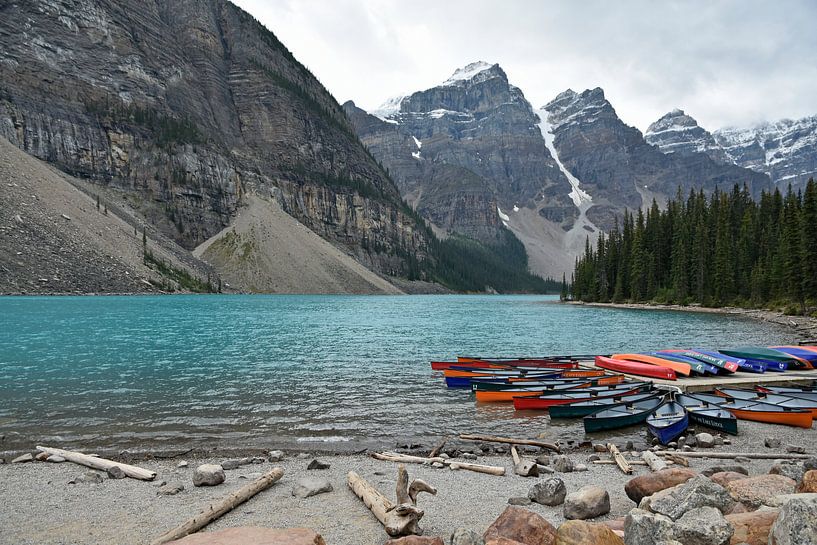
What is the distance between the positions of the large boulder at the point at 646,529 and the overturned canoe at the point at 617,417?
1143 cm

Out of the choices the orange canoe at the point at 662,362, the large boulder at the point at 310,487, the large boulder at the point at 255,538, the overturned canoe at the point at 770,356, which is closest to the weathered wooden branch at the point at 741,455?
the large boulder at the point at 310,487

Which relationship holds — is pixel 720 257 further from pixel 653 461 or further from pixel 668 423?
pixel 653 461

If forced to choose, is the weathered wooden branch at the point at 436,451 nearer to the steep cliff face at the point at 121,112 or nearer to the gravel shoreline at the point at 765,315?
the gravel shoreline at the point at 765,315

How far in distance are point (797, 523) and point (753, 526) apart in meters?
1.20

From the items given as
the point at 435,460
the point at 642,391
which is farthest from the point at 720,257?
the point at 435,460

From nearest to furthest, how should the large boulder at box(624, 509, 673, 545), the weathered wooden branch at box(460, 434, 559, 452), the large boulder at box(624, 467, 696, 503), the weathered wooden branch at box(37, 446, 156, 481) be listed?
the large boulder at box(624, 509, 673, 545), the large boulder at box(624, 467, 696, 503), the weathered wooden branch at box(37, 446, 156, 481), the weathered wooden branch at box(460, 434, 559, 452)

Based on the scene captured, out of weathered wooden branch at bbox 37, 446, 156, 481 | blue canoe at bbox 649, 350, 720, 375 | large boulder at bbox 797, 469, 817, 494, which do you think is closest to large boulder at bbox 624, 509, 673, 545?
large boulder at bbox 797, 469, 817, 494

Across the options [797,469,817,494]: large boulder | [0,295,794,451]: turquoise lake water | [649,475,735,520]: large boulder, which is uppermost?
[797,469,817,494]: large boulder

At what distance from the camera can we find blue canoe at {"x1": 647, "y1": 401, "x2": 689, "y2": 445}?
15.2 meters

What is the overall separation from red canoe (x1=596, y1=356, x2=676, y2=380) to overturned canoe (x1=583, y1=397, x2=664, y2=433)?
261 inches

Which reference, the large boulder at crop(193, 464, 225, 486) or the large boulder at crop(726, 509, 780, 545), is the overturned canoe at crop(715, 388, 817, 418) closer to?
the large boulder at crop(726, 509, 780, 545)

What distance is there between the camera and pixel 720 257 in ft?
282

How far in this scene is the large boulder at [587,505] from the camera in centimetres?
854

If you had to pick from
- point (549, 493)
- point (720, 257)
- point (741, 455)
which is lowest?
point (741, 455)
